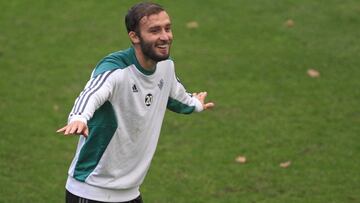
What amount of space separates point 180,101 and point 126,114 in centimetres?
73

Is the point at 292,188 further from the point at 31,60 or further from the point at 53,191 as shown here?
the point at 31,60

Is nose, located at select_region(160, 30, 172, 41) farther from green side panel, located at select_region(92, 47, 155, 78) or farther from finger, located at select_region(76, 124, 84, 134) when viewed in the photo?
finger, located at select_region(76, 124, 84, 134)

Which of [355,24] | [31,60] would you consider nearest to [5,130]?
[31,60]

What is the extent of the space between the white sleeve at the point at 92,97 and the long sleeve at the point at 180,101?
75 cm

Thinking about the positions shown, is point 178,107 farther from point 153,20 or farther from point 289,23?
point 289,23

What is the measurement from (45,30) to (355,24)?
473 centimetres

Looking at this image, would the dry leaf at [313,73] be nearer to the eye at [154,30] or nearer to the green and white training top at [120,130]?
the green and white training top at [120,130]

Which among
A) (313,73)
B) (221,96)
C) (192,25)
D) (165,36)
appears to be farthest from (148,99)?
(192,25)

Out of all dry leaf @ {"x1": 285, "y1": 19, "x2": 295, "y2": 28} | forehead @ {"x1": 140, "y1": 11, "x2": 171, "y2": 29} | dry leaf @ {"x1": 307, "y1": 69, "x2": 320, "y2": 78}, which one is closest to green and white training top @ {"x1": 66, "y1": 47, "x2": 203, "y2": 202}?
forehead @ {"x1": 140, "y1": 11, "x2": 171, "y2": 29}

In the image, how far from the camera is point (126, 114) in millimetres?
5113

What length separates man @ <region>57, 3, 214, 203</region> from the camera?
5035 mm

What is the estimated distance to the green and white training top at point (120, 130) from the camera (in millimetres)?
5043

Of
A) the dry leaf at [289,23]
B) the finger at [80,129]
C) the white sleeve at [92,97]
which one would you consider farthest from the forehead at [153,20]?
the dry leaf at [289,23]

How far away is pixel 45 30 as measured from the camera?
12.5 metres
